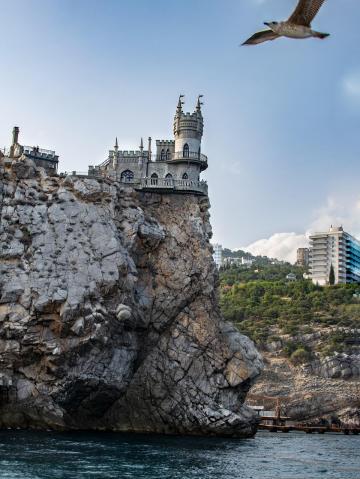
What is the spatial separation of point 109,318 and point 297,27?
129 feet

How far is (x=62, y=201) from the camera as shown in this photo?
54000 mm

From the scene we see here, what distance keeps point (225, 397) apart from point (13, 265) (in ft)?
60.7

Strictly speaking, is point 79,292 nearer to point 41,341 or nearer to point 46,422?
point 41,341

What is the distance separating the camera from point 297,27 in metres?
12.8

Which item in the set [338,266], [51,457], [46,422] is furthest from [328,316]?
[51,457]

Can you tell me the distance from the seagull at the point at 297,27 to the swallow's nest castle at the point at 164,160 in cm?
5036

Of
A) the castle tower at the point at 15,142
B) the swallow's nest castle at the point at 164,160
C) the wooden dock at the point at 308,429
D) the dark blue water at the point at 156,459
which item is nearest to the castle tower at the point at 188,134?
the swallow's nest castle at the point at 164,160

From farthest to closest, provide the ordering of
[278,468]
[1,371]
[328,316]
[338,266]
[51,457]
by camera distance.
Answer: [338,266] < [328,316] < [1,371] < [278,468] < [51,457]

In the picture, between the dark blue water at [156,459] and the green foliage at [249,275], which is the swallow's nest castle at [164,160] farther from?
the green foliage at [249,275]

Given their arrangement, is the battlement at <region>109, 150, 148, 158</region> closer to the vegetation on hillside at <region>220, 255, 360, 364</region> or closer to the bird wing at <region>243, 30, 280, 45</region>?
the vegetation on hillside at <region>220, 255, 360, 364</region>

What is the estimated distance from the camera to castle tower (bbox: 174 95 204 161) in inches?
2601

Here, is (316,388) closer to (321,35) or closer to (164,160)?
(164,160)

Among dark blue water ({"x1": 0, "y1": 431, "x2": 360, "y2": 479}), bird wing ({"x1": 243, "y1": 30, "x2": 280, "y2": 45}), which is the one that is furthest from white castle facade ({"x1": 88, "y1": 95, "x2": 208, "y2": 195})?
bird wing ({"x1": 243, "y1": 30, "x2": 280, "y2": 45})

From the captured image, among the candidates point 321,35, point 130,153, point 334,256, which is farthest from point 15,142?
point 334,256
